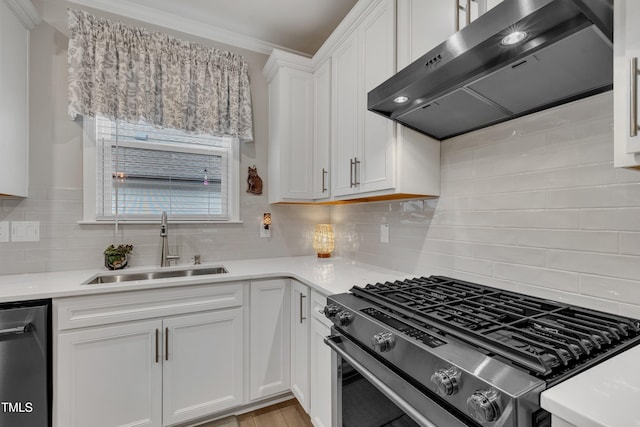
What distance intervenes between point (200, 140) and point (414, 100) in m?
1.71

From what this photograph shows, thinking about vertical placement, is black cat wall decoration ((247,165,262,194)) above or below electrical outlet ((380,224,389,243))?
above

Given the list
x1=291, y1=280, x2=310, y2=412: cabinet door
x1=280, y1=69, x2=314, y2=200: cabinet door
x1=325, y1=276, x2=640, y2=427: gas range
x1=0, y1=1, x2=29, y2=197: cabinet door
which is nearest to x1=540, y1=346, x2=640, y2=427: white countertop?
x1=325, y1=276, x2=640, y2=427: gas range

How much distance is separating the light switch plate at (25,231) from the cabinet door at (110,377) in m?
0.81

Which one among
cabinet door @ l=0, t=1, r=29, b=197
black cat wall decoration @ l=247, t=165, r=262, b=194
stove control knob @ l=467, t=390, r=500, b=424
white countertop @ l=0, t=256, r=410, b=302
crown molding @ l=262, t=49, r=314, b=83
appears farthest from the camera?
black cat wall decoration @ l=247, t=165, r=262, b=194

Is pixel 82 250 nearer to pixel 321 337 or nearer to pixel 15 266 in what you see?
pixel 15 266

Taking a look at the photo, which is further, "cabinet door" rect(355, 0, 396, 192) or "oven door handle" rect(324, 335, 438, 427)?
"cabinet door" rect(355, 0, 396, 192)

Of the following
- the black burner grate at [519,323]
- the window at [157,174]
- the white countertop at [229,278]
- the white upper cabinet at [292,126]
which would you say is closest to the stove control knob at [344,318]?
the black burner grate at [519,323]

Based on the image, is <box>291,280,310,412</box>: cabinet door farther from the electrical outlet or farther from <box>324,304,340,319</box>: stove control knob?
the electrical outlet

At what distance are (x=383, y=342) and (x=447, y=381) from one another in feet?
0.85

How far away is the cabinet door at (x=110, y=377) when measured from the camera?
1493 mm

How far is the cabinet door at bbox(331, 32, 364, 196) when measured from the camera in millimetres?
1855

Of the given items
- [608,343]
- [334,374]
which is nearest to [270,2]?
[334,374]

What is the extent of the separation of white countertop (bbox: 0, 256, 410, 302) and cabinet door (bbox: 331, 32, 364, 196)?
54cm

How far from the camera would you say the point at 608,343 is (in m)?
0.77
